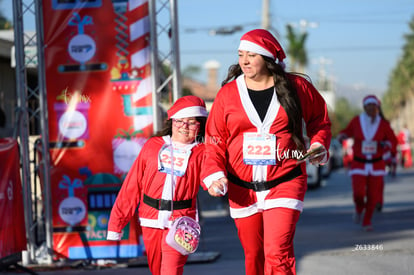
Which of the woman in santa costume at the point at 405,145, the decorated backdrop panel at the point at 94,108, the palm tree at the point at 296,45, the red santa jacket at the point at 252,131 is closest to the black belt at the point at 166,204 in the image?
the red santa jacket at the point at 252,131

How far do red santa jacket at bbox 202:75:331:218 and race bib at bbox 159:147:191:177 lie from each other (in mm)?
553

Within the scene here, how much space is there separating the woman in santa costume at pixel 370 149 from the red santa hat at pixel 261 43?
7249 mm

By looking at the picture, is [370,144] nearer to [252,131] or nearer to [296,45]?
[252,131]

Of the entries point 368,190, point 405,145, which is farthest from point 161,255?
point 405,145

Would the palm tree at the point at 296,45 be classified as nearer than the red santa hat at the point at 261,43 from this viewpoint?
No

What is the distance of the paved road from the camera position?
8344mm

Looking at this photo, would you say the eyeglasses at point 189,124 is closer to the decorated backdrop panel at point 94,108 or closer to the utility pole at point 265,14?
the decorated backdrop panel at point 94,108

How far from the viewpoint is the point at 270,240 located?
16.8 feet

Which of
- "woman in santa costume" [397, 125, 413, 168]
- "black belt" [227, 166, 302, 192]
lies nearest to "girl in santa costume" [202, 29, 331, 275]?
"black belt" [227, 166, 302, 192]

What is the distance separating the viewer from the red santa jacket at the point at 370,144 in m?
12.4

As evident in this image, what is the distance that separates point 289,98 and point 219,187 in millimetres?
766

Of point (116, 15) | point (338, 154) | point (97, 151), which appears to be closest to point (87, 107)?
point (97, 151)

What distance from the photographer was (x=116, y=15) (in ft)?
28.7

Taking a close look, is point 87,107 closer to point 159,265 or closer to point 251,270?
point 159,265
